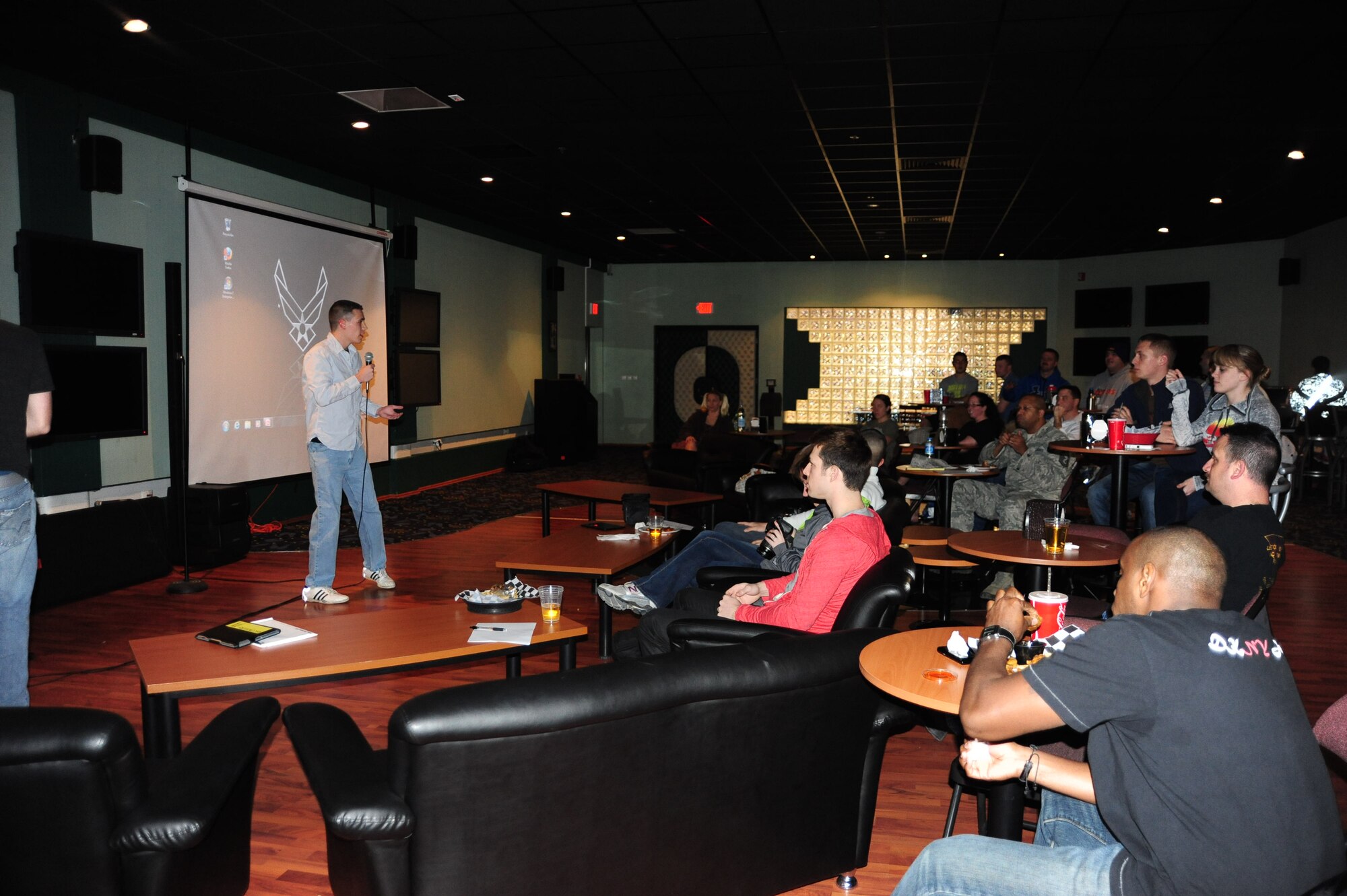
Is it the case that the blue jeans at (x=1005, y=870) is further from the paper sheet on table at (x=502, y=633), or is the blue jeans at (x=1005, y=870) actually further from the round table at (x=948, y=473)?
the round table at (x=948, y=473)

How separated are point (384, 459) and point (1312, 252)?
11.3m

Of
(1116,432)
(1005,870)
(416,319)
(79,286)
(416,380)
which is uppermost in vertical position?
(416,319)

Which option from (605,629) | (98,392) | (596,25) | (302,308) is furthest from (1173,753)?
(302,308)

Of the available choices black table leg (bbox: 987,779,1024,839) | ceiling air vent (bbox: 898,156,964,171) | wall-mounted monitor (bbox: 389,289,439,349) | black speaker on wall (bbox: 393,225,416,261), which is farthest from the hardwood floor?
ceiling air vent (bbox: 898,156,964,171)

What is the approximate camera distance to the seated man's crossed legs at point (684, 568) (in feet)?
14.5

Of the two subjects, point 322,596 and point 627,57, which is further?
point 627,57

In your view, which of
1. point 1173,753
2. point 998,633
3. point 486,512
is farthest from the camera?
point 486,512

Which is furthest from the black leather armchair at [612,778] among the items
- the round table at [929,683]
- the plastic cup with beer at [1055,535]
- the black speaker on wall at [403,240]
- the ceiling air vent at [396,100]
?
the black speaker on wall at [403,240]

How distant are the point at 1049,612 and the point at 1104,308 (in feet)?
43.7

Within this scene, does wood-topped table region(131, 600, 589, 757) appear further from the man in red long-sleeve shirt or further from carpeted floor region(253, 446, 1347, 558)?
carpeted floor region(253, 446, 1347, 558)

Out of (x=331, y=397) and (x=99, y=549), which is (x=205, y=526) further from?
(x=331, y=397)

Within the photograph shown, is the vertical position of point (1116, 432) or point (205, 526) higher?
point (1116, 432)

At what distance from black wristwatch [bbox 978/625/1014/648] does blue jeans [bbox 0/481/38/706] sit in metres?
2.97

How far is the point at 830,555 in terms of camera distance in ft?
9.95
